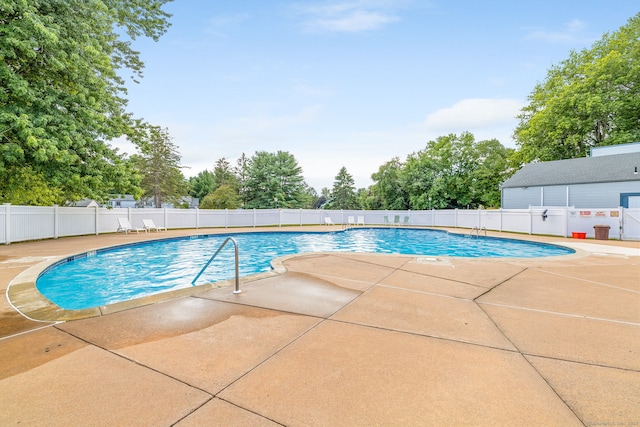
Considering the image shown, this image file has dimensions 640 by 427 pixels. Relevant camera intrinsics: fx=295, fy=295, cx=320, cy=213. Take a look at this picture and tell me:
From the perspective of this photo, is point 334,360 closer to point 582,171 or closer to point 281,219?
point 281,219

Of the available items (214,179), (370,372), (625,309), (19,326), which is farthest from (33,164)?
(214,179)

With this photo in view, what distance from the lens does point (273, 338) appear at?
2.69 meters

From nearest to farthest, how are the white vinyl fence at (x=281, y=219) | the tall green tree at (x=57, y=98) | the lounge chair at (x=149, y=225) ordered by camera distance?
the tall green tree at (x=57, y=98)
the white vinyl fence at (x=281, y=219)
the lounge chair at (x=149, y=225)

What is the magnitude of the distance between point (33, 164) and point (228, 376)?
40.7 feet

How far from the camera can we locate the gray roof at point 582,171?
52.5 feet

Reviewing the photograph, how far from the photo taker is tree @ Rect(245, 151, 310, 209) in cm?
3103

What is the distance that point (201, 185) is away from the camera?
51.8m

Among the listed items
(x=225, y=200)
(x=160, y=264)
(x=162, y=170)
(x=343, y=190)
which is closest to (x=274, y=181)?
(x=225, y=200)

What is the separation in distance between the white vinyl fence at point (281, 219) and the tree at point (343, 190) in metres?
16.6

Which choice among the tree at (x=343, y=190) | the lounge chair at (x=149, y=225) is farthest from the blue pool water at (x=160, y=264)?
the tree at (x=343, y=190)

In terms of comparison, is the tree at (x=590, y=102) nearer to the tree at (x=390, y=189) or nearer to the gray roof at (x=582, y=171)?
the gray roof at (x=582, y=171)

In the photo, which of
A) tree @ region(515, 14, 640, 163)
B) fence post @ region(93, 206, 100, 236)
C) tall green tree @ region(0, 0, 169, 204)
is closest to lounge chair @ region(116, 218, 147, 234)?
fence post @ region(93, 206, 100, 236)

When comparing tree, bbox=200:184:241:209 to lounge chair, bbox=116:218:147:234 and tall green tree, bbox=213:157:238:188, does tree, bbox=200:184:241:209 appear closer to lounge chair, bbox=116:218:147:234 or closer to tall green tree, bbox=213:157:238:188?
tall green tree, bbox=213:157:238:188

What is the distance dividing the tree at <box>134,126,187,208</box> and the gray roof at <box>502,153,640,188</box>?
119 feet
